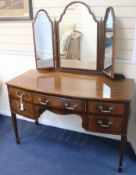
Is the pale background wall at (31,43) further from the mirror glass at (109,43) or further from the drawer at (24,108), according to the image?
the drawer at (24,108)

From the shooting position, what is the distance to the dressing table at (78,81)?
167cm

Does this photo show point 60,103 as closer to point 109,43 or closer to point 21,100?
point 21,100

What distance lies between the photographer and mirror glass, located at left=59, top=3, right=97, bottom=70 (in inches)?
76.7

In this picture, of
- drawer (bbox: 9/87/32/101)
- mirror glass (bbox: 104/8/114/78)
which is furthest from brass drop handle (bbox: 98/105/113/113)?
drawer (bbox: 9/87/32/101)

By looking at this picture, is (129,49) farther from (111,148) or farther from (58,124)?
(58,124)

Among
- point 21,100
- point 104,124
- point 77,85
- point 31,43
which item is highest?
point 31,43

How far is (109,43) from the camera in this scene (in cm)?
188

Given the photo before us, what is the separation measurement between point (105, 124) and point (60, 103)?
411 mm

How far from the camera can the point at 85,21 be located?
1.96 metres

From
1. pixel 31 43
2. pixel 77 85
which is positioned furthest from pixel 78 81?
pixel 31 43

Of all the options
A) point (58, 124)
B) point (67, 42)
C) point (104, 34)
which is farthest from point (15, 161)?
point (104, 34)

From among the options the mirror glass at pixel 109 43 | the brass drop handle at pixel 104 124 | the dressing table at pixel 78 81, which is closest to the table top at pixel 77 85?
the dressing table at pixel 78 81

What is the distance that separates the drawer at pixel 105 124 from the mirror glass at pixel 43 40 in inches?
31.7

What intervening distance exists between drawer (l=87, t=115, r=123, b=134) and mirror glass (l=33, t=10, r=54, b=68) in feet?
2.65
